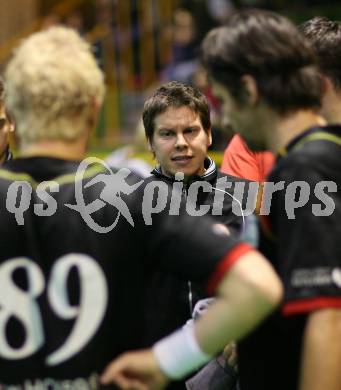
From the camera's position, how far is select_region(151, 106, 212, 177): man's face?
3.70 m

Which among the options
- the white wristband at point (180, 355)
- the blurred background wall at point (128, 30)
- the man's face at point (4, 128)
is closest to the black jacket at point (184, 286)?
the man's face at point (4, 128)

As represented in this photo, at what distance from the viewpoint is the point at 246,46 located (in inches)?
88.3

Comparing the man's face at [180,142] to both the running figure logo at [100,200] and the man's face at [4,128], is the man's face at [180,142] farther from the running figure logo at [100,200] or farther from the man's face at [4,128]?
the running figure logo at [100,200]

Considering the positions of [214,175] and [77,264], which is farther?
[214,175]

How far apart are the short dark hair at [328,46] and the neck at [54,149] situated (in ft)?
2.67

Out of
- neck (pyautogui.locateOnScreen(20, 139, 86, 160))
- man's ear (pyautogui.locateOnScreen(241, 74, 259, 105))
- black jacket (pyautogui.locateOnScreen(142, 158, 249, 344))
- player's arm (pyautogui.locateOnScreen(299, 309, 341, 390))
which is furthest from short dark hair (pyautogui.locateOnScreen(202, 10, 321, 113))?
black jacket (pyautogui.locateOnScreen(142, 158, 249, 344))

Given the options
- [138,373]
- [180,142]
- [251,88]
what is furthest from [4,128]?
[138,373]

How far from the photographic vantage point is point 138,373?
2.11 m

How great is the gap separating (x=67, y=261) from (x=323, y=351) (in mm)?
656

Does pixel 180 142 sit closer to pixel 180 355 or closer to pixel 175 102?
pixel 175 102

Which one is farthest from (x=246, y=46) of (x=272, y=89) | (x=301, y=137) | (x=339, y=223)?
(x=339, y=223)

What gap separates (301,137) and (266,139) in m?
0.10

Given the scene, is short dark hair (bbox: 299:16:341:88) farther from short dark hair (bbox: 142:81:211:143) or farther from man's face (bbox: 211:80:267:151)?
short dark hair (bbox: 142:81:211:143)

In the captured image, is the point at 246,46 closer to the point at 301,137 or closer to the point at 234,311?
the point at 301,137
